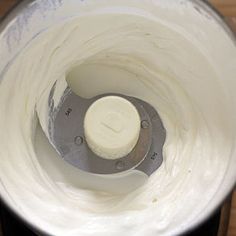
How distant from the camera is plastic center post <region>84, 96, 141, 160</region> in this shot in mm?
565

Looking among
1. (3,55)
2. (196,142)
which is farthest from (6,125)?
(196,142)

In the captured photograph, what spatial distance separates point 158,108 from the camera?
639 mm

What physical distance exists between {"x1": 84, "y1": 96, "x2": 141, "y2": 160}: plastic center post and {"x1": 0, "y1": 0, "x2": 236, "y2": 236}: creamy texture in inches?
1.7

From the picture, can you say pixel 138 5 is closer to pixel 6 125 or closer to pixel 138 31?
pixel 138 31

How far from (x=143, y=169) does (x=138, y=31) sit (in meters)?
0.15

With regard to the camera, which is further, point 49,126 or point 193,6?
point 49,126

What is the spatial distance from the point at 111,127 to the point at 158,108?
0.09 metres

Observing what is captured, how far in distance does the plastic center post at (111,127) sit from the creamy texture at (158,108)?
44mm

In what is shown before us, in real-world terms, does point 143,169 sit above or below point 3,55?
below

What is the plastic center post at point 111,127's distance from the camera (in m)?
0.56

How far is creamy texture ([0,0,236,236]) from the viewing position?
499 mm

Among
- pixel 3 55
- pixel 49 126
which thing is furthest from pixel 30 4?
pixel 49 126

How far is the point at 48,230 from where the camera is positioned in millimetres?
458

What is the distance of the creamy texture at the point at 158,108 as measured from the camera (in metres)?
0.50
